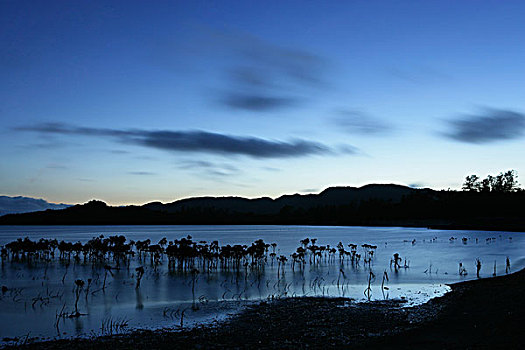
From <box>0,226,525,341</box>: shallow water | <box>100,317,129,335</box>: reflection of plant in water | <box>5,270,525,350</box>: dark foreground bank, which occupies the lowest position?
<box>0,226,525,341</box>: shallow water

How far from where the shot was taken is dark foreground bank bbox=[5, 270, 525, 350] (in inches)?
420

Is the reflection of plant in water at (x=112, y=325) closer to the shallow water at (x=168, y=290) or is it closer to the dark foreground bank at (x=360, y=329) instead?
the shallow water at (x=168, y=290)

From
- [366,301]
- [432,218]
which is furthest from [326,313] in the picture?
[432,218]

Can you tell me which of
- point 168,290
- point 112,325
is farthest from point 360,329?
point 168,290

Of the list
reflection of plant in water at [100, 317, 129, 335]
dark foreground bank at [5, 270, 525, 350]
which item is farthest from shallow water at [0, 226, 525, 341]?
dark foreground bank at [5, 270, 525, 350]

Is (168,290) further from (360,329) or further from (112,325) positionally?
(360,329)

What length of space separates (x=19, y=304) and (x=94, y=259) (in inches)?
779

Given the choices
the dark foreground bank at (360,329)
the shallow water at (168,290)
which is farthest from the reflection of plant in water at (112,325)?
the dark foreground bank at (360,329)

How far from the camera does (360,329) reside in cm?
1232

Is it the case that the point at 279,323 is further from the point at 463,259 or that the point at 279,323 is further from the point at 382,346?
the point at 463,259

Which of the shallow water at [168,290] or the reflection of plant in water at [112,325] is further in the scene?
the shallow water at [168,290]

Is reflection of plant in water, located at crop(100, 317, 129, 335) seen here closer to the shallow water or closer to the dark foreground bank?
the shallow water

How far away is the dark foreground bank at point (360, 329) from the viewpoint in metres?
10.7

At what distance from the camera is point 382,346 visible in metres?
10.4
